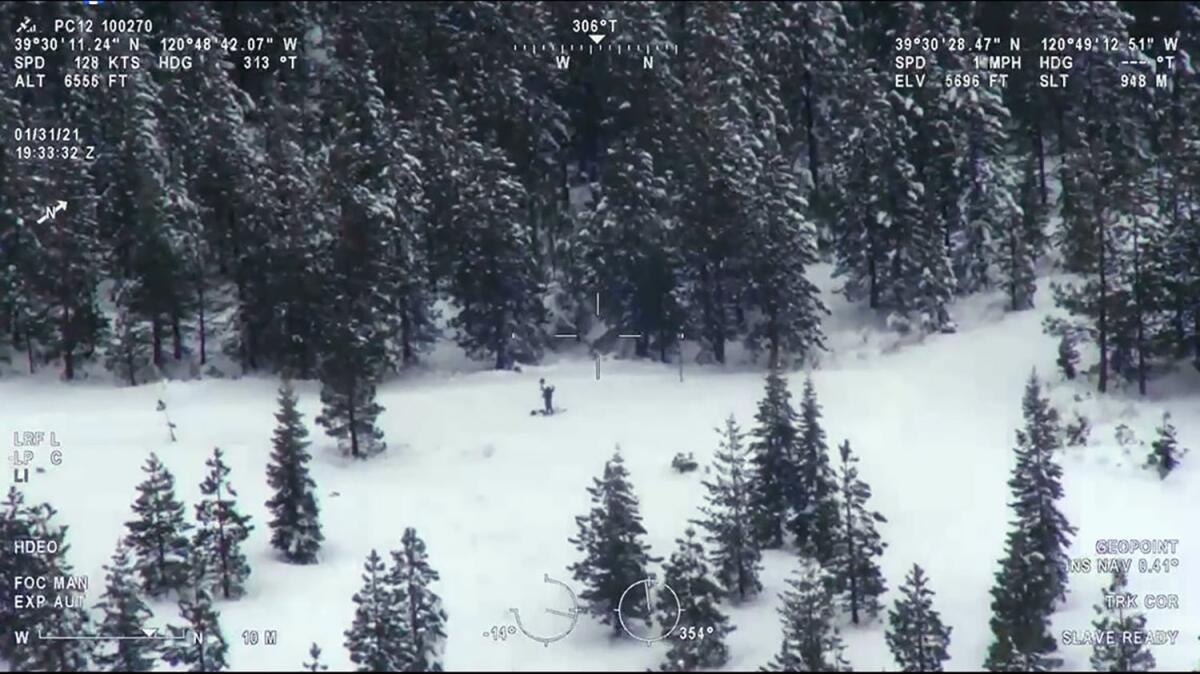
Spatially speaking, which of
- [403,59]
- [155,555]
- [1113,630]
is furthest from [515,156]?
[1113,630]

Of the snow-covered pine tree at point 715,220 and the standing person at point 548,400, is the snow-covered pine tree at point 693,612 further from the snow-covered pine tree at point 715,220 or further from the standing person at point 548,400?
the snow-covered pine tree at point 715,220

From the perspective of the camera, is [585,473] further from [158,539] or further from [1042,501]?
[1042,501]

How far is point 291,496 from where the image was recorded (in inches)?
2452


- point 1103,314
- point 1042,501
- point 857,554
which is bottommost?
point 857,554

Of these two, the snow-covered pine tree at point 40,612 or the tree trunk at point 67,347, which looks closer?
the snow-covered pine tree at point 40,612

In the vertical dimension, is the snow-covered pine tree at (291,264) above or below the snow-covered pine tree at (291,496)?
above

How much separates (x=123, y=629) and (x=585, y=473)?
17.0 metres

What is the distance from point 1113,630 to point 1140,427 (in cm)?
1962

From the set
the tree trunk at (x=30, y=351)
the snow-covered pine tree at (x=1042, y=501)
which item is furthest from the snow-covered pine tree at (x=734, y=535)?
the tree trunk at (x=30, y=351)

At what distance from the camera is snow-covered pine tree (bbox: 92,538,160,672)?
52469 millimetres

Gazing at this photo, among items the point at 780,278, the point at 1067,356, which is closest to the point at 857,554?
the point at 1067,356

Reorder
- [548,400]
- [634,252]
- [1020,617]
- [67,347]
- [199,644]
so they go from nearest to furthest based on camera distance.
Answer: [199,644] < [1020,617] < [548,400] < [67,347] < [634,252]

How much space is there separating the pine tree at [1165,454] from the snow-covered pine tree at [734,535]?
1266cm

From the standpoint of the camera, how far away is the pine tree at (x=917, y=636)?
52.0m
